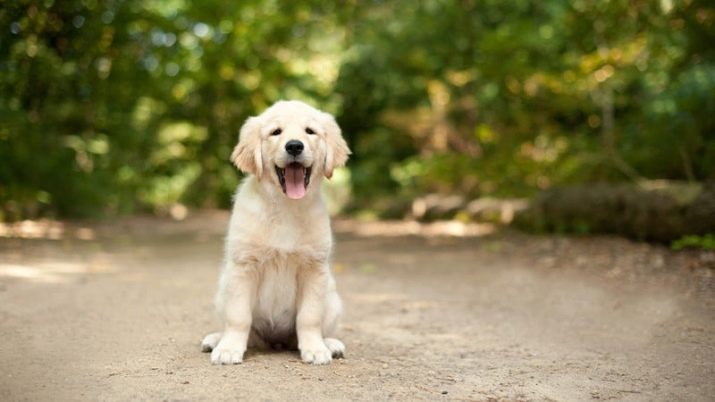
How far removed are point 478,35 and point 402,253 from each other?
5.40m

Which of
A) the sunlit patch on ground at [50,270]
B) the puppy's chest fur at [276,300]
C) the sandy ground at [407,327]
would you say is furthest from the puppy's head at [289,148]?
the sunlit patch on ground at [50,270]

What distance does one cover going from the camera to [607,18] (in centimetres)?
988

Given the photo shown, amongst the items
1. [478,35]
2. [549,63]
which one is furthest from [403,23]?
[549,63]

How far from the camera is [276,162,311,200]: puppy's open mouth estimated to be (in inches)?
152

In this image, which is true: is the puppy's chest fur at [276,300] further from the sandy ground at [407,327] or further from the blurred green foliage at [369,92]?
the blurred green foliage at [369,92]

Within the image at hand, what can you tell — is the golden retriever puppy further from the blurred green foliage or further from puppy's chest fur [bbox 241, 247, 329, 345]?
the blurred green foliage

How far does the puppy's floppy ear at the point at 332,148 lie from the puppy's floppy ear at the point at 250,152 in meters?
0.42

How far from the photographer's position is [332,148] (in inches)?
161

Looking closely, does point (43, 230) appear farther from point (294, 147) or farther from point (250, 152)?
point (294, 147)

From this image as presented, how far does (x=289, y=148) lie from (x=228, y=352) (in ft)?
4.07

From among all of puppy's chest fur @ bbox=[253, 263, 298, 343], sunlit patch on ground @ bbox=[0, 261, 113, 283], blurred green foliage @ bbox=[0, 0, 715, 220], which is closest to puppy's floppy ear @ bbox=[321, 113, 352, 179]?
puppy's chest fur @ bbox=[253, 263, 298, 343]

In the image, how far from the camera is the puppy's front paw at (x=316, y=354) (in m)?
3.75

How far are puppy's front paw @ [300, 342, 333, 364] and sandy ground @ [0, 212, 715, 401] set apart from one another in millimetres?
Answer: 84

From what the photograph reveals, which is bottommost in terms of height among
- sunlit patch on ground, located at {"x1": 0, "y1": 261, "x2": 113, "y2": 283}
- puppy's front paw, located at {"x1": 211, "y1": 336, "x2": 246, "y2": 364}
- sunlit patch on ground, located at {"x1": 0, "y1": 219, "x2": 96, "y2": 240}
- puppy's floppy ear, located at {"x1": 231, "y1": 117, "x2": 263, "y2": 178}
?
sunlit patch on ground, located at {"x1": 0, "y1": 219, "x2": 96, "y2": 240}
